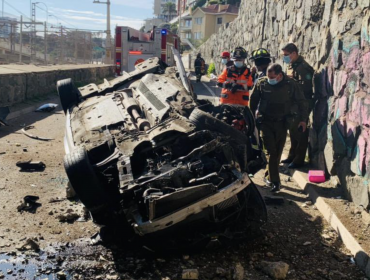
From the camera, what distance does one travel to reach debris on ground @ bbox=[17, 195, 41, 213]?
15.1 ft

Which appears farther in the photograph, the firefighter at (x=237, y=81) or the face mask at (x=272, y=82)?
the firefighter at (x=237, y=81)

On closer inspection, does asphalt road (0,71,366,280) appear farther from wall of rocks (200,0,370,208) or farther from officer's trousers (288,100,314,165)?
officer's trousers (288,100,314,165)

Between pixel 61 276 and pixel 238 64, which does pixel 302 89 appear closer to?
pixel 238 64

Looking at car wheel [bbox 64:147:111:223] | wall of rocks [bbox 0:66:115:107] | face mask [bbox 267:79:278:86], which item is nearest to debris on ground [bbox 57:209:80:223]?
car wheel [bbox 64:147:111:223]

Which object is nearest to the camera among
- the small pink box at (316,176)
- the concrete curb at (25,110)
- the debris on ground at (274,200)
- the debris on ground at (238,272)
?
the debris on ground at (238,272)

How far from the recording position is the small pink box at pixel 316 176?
19.0 ft

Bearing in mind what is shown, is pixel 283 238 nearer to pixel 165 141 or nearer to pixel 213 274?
pixel 213 274

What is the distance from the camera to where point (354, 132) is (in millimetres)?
4988

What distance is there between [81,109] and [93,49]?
2160cm

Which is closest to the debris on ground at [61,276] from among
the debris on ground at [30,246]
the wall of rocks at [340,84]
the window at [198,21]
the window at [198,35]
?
the debris on ground at [30,246]

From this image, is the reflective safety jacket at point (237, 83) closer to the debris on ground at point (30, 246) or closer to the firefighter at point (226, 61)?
the firefighter at point (226, 61)

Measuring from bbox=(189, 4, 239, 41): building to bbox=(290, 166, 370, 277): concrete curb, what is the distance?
58420mm

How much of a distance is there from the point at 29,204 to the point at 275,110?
3.23 meters

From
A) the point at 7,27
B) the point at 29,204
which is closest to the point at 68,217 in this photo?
the point at 29,204
